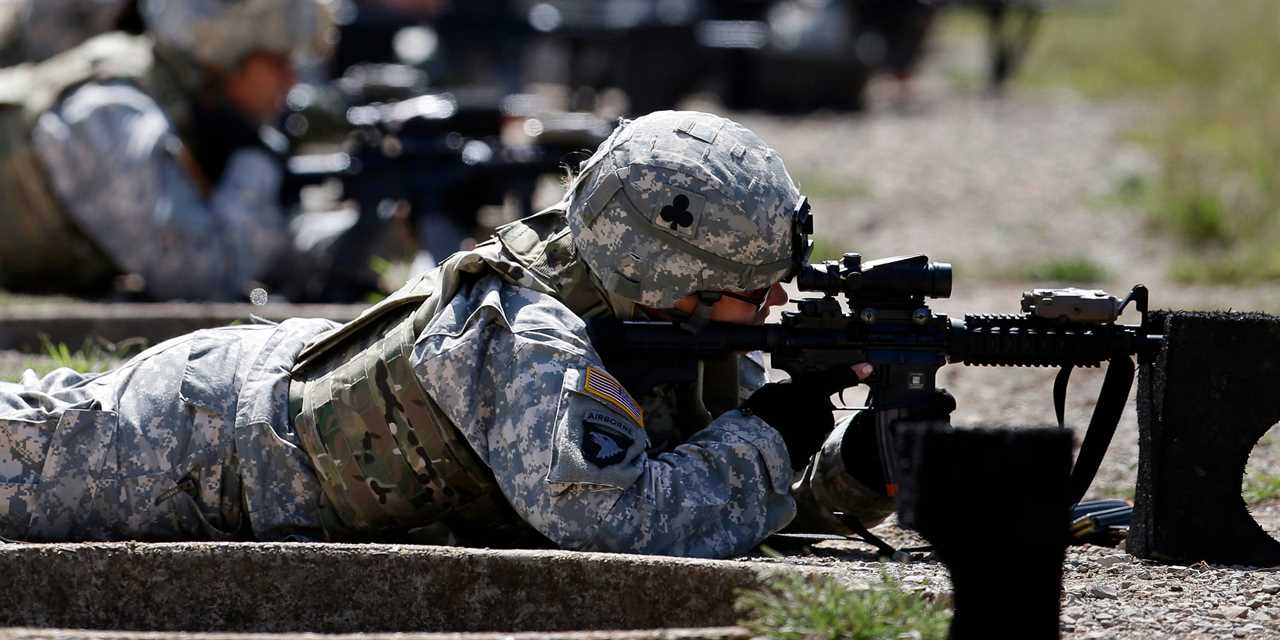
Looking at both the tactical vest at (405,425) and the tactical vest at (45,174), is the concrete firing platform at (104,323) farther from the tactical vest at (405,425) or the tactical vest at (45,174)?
the tactical vest at (405,425)

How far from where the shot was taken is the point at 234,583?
3562 millimetres

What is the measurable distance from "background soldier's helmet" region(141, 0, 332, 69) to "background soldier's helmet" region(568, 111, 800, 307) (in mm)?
4767

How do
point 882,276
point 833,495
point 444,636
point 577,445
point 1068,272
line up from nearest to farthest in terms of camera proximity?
point 444,636, point 577,445, point 882,276, point 833,495, point 1068,272

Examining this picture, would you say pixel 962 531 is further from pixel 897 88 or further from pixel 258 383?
pixel 897 88

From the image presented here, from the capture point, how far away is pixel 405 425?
3707 mm

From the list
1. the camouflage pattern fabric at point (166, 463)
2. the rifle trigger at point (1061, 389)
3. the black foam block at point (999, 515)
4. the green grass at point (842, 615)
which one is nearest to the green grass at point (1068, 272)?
the rifle trigger at point (1061, 389)

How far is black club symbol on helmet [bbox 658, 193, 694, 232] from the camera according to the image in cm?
359

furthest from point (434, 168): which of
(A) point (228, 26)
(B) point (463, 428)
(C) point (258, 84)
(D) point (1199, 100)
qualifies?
(D) point (1199, 100)

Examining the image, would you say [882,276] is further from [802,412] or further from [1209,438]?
[1209,438]

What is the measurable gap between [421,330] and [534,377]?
323 mm

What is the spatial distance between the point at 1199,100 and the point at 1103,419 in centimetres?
1214

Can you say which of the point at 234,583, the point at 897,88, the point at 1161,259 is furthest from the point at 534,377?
the point at 897,88

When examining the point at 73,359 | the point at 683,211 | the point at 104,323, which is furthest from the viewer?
the point at 104,323

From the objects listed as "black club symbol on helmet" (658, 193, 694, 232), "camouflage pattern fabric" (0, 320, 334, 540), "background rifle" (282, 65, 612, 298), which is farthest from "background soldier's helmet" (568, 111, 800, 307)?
"background rifle" (282, 65, 612, 298)
